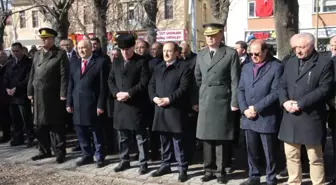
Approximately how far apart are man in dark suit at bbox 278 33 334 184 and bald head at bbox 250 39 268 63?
370 mm

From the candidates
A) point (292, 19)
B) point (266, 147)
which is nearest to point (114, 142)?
point (266, 147)

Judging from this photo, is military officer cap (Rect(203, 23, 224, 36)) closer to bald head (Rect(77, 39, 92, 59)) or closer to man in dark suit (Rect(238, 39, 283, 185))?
man in dark suit (Rect(238, 39, 283, 185))

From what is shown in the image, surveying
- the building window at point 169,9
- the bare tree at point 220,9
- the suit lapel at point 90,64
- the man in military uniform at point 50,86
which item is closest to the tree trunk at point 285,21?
the suit lapel at point 90,64

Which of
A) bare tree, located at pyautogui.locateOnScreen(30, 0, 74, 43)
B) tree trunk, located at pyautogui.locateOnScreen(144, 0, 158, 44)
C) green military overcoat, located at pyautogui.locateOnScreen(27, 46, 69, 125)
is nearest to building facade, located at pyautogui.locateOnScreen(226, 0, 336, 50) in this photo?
tree trunk, located at pyautogui.locateOnScreen(144, 0, 158, 44)

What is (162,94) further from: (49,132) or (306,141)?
(49,132)

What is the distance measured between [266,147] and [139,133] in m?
1.94

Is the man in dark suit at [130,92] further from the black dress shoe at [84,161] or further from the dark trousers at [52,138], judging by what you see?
the dark trousers at [52,138]

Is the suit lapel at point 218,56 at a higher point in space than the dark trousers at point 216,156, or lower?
higher

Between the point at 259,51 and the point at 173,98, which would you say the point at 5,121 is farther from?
the point at 259,51

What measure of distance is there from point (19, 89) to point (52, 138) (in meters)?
1.36

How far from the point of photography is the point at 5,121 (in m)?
8.96

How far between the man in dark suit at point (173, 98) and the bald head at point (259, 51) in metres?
1.00

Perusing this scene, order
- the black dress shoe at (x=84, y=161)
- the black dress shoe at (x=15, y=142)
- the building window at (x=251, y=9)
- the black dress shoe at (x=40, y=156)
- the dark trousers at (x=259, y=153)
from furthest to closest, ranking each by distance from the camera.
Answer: the building window at (x=251, y=9) < the black dress shoe at (x=15, y=142) < the black dress shoe at (x=40, y=156) < the black dress shoe at (x=84, y=161) < the dark trousers at (x=259, y=153)

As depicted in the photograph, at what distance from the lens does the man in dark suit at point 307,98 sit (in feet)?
16.0
